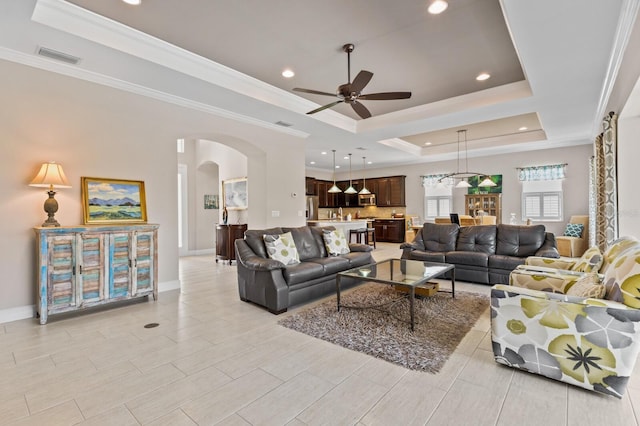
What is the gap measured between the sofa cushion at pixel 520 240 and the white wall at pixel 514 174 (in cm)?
416

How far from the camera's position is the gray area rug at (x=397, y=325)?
2.63 meters

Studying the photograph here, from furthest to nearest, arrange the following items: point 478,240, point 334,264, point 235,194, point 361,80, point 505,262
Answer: point 235,194 < point 478,240 < point 505,262 < point 334,264 < point 361,80

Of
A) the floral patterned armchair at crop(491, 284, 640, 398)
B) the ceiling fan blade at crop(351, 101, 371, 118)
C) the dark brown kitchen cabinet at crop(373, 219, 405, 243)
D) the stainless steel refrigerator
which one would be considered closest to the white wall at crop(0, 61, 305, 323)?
the ceiling fan blade at crop(351, 101, 371, 118)

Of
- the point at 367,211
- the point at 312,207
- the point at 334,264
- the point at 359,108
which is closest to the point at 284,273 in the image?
the point at 334,264

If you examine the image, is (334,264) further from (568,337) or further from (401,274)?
(568,337)

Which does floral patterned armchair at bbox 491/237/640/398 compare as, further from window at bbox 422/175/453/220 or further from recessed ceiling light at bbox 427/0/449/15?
window at bbox 422/175/453/220

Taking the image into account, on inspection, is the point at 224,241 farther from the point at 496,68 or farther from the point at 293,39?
the point at 496,68

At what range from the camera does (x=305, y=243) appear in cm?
489

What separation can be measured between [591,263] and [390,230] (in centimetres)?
834

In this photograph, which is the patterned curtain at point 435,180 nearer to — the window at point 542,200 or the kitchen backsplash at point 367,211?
the kitchen backsplash at point 367,211

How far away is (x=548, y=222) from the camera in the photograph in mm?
8578

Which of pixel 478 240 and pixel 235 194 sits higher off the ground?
pixel 235 194

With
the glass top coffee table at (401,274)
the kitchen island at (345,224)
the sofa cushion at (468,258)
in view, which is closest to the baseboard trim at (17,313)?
the glass top coffee table at (401,274)

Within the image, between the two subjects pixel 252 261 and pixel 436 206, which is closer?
pixel 252 261
